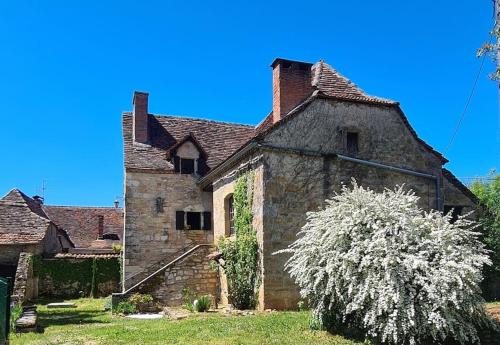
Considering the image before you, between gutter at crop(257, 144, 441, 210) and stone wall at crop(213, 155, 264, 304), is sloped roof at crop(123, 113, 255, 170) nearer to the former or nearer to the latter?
stone wall at crop(213, 155, 264, 304)

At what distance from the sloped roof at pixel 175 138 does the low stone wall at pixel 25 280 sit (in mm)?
6927

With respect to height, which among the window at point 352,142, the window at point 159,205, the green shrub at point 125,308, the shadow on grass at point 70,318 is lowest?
the shadow on grass at point 70,318

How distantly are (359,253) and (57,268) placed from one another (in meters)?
19.6

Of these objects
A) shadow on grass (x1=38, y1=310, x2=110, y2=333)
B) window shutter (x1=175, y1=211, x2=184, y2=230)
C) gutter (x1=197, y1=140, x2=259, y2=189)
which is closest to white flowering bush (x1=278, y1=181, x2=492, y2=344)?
gutter (x1=197, y1=140, x2=259, y2=189)

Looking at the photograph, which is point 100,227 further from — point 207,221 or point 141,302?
point 141,302

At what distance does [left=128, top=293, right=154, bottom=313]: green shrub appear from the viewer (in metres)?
15.9

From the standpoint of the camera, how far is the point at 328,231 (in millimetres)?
9516

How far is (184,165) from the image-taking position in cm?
2192

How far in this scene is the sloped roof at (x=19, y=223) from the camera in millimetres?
23500

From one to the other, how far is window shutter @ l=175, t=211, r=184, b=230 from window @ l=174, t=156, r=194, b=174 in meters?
1.84

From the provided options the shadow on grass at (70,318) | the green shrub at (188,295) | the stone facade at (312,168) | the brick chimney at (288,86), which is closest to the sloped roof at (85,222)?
the shadow on grass at (70,318)

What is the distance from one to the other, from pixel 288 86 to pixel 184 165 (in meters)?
7.33

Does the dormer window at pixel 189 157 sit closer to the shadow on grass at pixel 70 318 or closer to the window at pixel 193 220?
the window at pixel 193 220

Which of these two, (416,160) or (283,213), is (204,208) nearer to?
(283,213)
